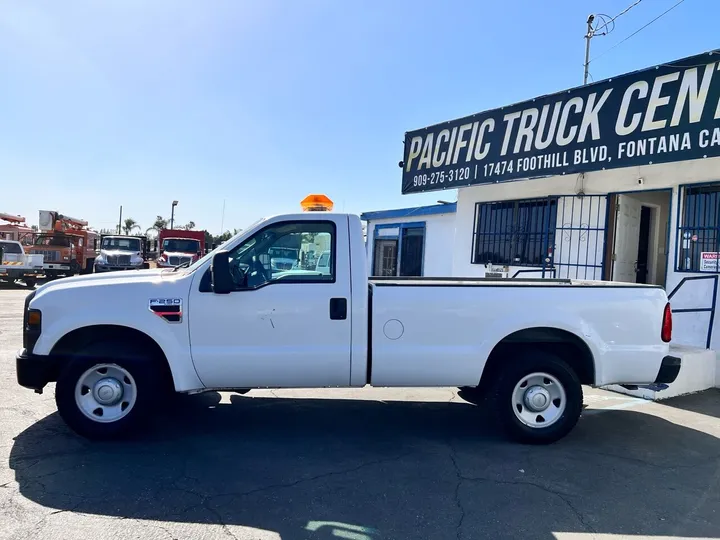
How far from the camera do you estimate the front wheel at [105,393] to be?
4.43 meters

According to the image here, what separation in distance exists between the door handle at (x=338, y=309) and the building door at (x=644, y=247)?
738 cm

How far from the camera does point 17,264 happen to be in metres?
19.8

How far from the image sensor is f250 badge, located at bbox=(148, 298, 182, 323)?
4.44 metres

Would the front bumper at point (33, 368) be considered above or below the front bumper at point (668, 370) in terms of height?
below

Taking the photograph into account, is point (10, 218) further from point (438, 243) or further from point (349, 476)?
point (349, 476)

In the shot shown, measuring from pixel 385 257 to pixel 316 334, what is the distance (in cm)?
1255

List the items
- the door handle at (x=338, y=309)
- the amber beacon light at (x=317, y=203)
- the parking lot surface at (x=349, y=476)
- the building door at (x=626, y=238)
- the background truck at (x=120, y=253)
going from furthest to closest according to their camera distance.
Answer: the background truck at (x=120, y=253), the building door at (x=626, y=238), the amber beacon light at (x=317, y=203), the door handle at (x=338, y=309), the parking lot surface at (x=349, y=476)

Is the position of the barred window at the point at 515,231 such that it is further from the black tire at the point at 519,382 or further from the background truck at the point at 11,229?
the background truck at the point at 11,229

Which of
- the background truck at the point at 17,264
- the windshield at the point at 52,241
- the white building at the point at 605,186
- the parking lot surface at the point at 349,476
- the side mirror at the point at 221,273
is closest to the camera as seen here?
the parking lot surface at the point at 349,476

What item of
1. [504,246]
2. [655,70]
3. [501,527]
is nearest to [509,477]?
[501,527]

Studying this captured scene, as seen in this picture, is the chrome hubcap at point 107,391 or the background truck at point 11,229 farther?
the background truck at point 11,229

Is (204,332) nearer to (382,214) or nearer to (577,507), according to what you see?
(577,507)

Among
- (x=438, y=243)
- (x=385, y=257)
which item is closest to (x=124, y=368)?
(x=438, y=243)

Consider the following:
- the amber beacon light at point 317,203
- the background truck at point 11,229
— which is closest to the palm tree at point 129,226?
the background truck at point 11,229
